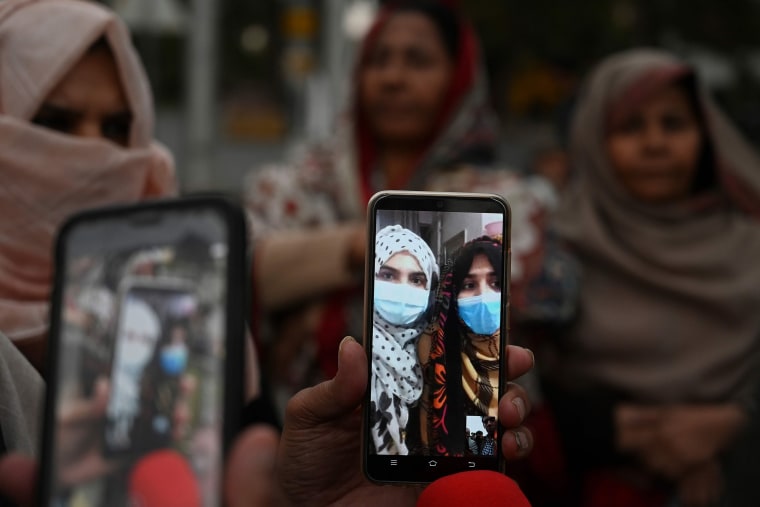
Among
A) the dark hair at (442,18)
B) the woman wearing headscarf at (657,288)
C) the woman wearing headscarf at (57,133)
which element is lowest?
the woman wearing headscarf at (657,288)

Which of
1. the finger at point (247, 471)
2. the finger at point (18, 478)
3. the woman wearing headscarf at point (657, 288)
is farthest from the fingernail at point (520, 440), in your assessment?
the woman wearing headscarf at point (657, 288)

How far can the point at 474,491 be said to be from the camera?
1.07 m

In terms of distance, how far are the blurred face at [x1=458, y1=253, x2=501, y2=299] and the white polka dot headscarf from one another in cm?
5

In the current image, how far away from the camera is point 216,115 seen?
9500 mm

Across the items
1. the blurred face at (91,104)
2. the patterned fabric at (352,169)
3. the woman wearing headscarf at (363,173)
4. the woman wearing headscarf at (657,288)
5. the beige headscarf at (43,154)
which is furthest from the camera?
the patterned fabric at (352,169)

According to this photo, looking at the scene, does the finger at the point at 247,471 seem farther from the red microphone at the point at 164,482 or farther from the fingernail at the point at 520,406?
the fingernail at the point at 520,406

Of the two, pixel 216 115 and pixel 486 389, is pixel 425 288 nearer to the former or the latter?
pixel 486 389

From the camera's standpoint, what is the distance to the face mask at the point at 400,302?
3.77 ft

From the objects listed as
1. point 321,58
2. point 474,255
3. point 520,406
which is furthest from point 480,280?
point 321,58

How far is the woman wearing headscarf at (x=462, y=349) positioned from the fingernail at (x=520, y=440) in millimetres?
36

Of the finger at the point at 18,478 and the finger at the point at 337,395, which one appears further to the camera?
the finger at the point at 337,395

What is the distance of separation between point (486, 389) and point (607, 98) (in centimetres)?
184

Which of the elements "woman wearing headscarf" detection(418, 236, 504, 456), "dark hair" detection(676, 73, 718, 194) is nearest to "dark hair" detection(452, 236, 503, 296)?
"woman wearing headscarf" detection(418, 236, 504, 456)

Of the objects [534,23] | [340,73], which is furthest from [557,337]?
[534,23]
